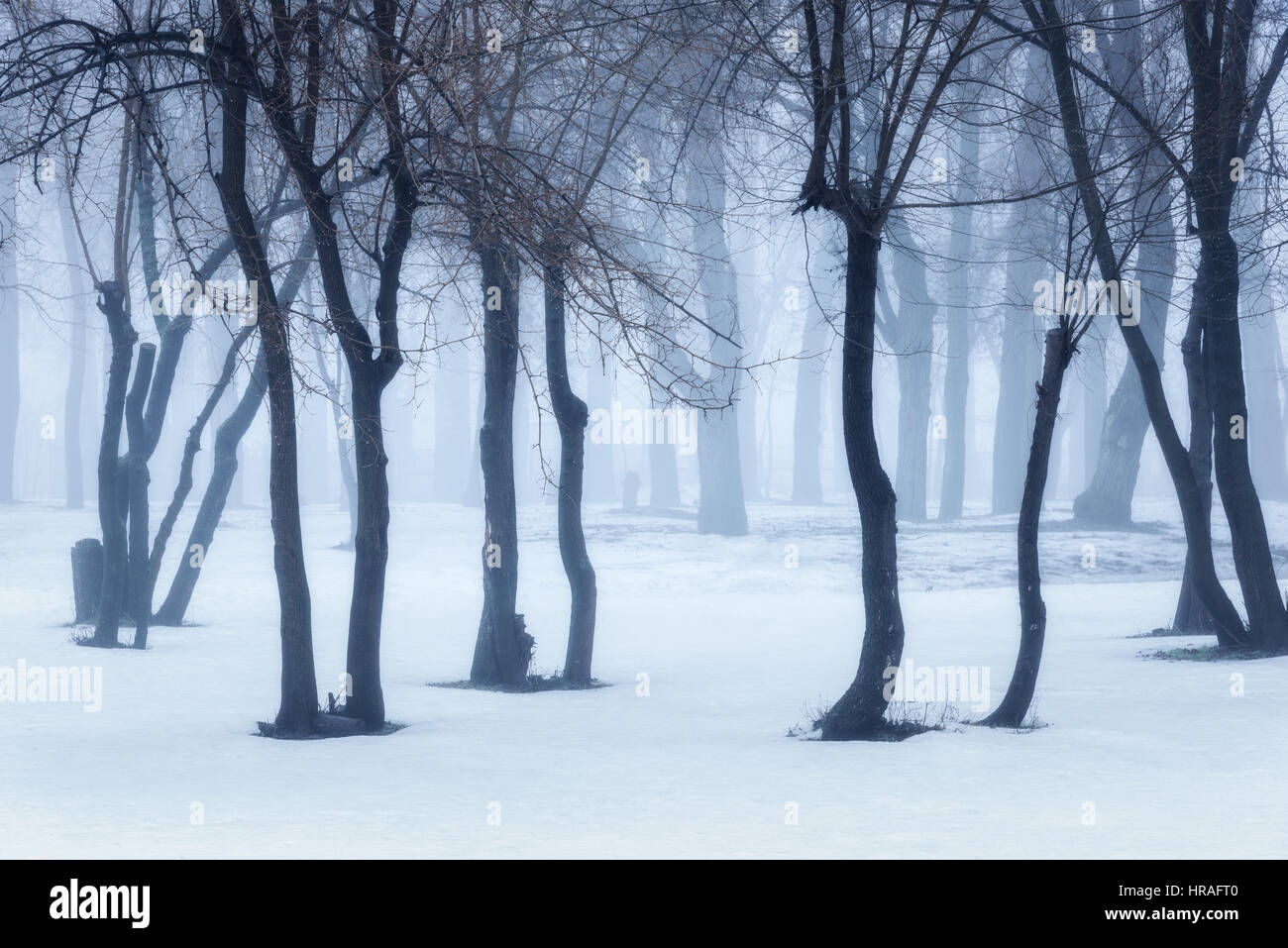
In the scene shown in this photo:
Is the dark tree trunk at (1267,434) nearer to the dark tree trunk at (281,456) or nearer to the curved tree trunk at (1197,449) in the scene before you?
the curved tree trunk at (1197,449)

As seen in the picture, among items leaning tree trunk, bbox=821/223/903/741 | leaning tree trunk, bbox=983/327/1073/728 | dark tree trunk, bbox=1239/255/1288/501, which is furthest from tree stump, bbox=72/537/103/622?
dark tree trunk, bbox=1239/255/1288/501

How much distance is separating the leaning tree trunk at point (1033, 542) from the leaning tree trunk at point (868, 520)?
1.00 metres

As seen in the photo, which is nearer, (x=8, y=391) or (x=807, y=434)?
(x=8, y=391)

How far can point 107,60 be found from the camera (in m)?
9.97

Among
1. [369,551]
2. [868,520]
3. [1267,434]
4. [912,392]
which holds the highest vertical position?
[912,392]

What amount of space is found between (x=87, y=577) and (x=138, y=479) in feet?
7.04

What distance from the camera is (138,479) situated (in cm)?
1834

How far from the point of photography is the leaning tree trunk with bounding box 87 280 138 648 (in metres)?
17.5

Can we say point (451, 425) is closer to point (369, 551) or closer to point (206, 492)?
point (206, 492)

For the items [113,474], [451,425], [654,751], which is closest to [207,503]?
[113,474]

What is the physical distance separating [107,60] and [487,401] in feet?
17.6

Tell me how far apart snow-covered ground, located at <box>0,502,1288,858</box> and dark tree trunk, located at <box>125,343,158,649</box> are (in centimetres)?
74

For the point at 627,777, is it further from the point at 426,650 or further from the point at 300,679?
the point at 426,650
